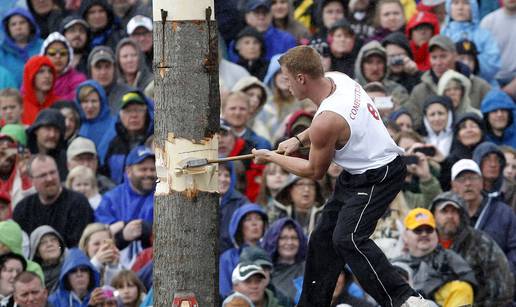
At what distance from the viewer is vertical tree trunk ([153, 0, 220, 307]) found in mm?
8883

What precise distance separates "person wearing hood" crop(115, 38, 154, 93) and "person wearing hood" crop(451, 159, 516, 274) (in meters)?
4.27

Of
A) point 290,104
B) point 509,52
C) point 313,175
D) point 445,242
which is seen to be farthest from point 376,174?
point 509,52

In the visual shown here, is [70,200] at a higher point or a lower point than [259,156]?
lower

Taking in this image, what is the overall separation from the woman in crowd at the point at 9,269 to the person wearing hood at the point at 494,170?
4.65 meters

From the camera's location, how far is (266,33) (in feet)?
60.3

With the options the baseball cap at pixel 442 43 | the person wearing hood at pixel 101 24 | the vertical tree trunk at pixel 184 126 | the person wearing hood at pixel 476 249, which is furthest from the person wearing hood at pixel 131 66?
the vertical tree trunk at pixel 184 126

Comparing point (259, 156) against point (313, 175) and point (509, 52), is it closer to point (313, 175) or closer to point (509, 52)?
point (313, 175)

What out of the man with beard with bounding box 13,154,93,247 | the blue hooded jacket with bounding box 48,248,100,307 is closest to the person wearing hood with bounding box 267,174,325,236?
the man with beard with bounding box 13,154,93,247

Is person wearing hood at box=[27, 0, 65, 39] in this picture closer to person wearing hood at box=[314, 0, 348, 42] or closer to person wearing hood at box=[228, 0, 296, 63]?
person wearing hood at box=[228, 0, 296, 63]

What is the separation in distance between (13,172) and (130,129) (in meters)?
1.41

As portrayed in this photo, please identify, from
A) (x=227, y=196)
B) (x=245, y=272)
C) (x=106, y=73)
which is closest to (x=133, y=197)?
(x=227, y=196)

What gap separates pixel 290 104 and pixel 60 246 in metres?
3.74

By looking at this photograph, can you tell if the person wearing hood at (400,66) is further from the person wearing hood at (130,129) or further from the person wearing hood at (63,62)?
the person wearing hood at (63,62)

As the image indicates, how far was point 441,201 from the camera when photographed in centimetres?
1441
